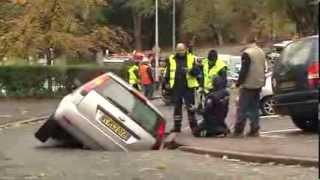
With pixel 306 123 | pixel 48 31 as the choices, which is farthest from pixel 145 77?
pixel 306 123

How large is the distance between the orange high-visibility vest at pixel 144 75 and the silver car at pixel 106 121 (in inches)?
444

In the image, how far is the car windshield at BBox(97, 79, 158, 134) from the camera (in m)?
12.9

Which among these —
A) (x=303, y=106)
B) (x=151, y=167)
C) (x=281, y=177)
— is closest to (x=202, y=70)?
(x=303, y=106)

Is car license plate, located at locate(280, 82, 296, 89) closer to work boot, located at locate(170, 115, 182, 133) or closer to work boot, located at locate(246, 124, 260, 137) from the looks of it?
work boot, located at locate(246, 124, 260, 137)

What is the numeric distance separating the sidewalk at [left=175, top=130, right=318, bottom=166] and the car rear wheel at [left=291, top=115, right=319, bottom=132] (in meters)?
0.26

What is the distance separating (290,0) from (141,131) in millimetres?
33185

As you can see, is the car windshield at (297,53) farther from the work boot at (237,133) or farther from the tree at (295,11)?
the tree at (295,11)

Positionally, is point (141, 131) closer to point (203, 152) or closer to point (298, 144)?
point (203, 152)

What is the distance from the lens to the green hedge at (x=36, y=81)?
29.8 m

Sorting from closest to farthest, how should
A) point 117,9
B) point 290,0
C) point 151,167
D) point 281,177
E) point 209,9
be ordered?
point 281,177
point 151,167
point 290,0
point 209,9
point 117,9

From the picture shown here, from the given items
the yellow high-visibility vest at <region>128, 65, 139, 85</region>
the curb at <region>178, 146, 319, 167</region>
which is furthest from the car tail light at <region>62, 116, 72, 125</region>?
the yellow high-visibility vest at <region>128, 65, 139, 85</region>

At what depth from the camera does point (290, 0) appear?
44.6m

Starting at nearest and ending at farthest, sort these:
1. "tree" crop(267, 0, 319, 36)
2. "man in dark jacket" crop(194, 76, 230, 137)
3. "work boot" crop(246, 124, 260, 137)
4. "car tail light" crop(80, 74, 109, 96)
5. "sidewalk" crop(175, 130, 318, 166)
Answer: "sidewalk" crop(175, 130, 318, 166) → "car tail light" crop(80, 74, 109, 96) → "work boot" crop(246, 124, 260, 137) → "man in dark jacket" crop(194, 76, 230, 137) → "tree" crop(267, 0, 319, 36)

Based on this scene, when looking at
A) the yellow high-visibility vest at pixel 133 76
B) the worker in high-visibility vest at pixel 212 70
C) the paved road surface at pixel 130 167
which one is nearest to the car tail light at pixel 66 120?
the paved road surface at pixel 130 167
